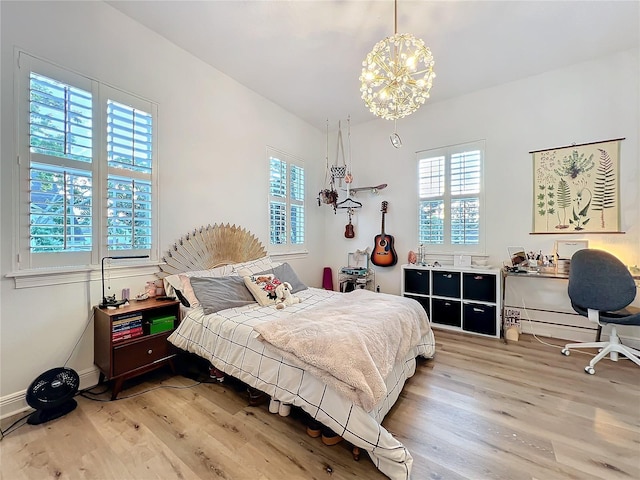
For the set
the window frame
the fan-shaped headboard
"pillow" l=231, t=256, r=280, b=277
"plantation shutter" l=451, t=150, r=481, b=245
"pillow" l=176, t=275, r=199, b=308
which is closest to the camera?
"pillow" l=176, t=275, r=199, b=308

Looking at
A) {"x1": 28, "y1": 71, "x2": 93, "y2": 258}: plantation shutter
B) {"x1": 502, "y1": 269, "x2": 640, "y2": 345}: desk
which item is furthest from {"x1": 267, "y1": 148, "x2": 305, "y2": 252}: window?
{"x1": 502, "y1": 269, "x2": 640, "y2": 345}: desk

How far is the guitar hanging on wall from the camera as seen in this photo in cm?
415

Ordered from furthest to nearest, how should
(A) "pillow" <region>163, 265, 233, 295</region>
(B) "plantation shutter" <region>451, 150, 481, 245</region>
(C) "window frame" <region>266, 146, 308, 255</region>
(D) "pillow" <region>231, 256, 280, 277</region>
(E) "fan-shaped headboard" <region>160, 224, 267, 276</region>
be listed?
1. (C) "window frame" <region>266, 146, 308, 255</region>
2. (B) "plantation shutter" <region>451, 150, 481, 245</region>
3. (D) "pillow" <region>231, 256, 280, 277</region>
4. (E) "fan-shaped headboard" <region>160, 224, 267, 276</region>
5. (A) "pillow" <region>163, 265, 233, 295</region>

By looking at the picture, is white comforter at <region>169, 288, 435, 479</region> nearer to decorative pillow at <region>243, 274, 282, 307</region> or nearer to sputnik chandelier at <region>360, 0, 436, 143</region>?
decorative pillow at <region>243, 274, 282, 307</region>

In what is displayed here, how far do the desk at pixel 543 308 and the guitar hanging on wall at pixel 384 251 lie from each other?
4.81ft

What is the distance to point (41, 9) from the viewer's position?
1920mm

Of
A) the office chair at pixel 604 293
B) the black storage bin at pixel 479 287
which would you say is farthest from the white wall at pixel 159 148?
the office chair at pixel 604 293

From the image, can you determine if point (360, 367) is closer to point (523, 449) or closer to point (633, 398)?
point (523, 449)

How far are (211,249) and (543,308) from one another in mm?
4092

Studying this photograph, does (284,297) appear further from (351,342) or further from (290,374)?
(351,342)

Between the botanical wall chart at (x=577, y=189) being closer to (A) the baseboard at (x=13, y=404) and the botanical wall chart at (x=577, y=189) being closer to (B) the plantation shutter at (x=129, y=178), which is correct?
(B) the plantation shutter at (x=129, y=178)

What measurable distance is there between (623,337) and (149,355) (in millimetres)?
4718

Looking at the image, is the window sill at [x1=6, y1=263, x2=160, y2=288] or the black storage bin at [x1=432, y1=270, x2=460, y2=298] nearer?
the window sill at [x1=6, y1=263, x2=160, y2=288]

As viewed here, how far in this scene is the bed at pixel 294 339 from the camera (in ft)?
4.52
